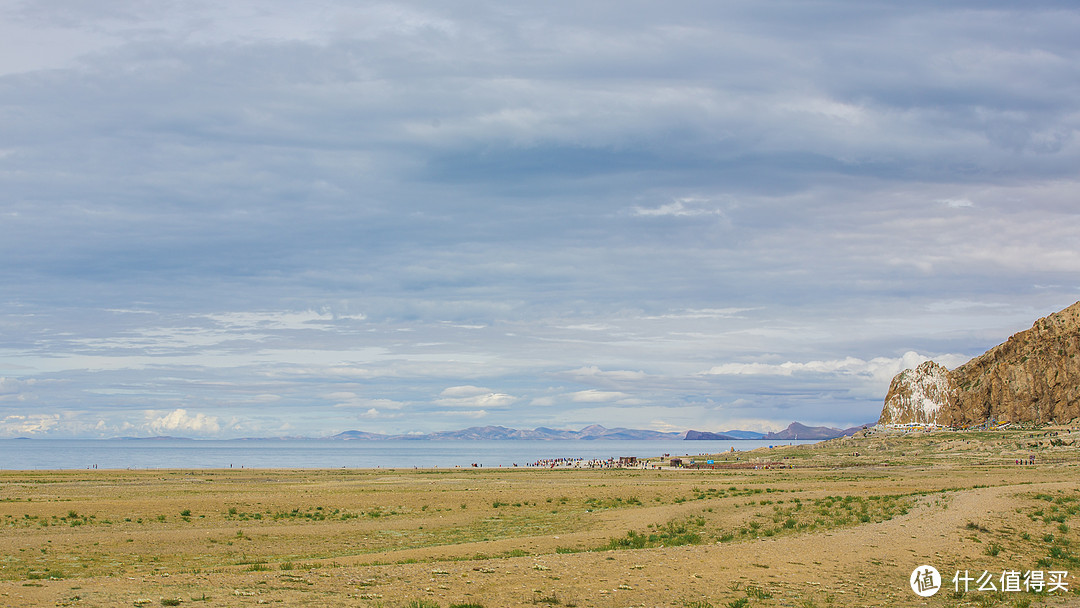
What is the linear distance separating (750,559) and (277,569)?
1357 cm

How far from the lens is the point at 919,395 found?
147 metres

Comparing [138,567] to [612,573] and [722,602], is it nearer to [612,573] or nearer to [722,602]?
[612,573]

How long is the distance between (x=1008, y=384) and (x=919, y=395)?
23.4 m

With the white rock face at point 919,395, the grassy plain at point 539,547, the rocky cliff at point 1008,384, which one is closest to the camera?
the grassy plain at point 539,547

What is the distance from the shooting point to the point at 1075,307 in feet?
408

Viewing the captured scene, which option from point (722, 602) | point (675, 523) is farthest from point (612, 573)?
point (675, 523)

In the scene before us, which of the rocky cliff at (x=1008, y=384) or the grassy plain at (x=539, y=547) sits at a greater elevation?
the rocky cliff at (x=1008, y=384)

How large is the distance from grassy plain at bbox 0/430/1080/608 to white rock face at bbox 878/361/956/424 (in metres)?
93.0

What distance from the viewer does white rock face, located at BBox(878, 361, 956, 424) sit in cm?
14250
